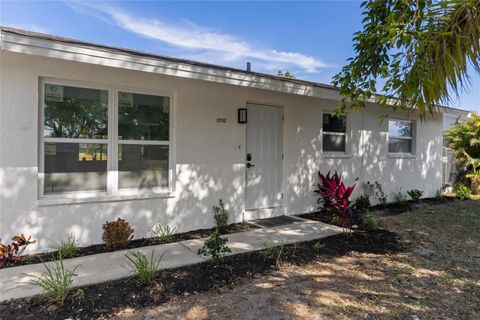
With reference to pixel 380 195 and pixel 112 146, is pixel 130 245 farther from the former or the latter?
pixel 380 195

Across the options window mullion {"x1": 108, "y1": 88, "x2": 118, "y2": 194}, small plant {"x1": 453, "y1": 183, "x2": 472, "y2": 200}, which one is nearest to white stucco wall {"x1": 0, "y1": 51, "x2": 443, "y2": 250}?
window mullion {"x1": 108, "y1": 88, "x2": 118, "y2": 194}

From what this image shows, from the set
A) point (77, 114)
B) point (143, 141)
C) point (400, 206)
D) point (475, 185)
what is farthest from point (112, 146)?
point (475, 185)

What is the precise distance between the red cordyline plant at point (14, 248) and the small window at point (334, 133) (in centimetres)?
619

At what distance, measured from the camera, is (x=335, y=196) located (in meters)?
5.69

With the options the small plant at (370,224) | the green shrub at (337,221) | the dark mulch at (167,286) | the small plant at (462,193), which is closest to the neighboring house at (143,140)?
the green shrub at (337,221)

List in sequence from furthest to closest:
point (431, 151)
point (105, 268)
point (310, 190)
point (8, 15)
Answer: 1. point (431, 151)
2. point (310, 190)
3. point (8, 15)
4. point (105, 268)

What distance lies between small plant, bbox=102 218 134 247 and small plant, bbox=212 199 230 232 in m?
1.65

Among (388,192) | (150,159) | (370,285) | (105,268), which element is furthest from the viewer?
(388,192)

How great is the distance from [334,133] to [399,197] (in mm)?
2930

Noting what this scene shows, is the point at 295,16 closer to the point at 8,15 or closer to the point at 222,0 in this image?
the point at 222,0

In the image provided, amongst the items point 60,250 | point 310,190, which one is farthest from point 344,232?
point 60,250

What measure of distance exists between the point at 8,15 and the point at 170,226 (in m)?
4.18

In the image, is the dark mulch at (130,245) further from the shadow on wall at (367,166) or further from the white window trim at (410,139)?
the white window trim at (410,139)

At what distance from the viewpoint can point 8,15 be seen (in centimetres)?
462
